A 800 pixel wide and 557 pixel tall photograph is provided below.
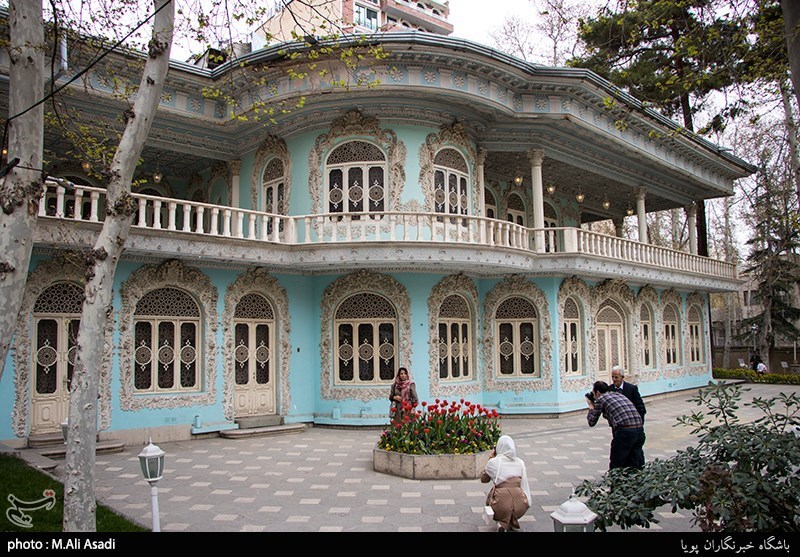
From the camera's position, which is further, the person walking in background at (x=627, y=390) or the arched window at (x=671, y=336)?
the arched window at (x=671, y=336)

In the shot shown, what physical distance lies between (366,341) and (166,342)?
455cm

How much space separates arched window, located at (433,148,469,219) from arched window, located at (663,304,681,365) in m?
10.8

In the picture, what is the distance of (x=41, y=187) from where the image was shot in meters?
6.21

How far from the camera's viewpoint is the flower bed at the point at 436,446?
980 cm

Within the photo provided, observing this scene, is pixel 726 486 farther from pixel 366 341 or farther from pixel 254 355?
pixel 254 355

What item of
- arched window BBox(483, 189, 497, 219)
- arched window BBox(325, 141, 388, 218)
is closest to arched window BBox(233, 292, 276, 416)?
arched window BBox(325, 141, 388, 218)

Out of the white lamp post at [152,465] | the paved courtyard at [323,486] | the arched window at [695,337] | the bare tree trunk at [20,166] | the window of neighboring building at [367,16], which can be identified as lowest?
the paved courtyard at [323,486]

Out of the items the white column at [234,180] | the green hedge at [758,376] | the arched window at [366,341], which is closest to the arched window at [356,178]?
the arched window at [366,341]

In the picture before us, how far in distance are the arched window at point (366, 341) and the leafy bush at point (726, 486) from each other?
10.3m

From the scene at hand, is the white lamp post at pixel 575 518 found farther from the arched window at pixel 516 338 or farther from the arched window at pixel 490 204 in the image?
the arched window at pixel 490 204

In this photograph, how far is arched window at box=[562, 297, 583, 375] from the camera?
58.6 feet

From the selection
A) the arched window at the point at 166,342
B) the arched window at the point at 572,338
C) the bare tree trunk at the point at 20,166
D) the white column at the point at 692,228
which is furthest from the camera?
the white column at the point at 692,228

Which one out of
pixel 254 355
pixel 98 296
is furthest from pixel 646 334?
pixel 98 296
